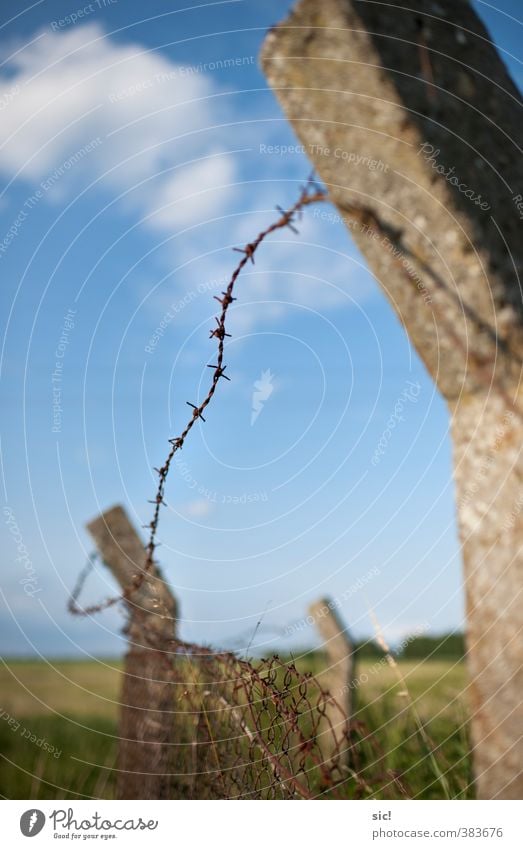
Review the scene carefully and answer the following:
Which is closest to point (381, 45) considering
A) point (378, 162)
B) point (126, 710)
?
point (378, 162)

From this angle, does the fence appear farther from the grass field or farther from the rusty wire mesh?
the grass field

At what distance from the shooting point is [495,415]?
2.02 meters

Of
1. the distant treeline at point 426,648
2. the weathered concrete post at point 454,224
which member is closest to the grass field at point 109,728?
the distant treeline at point 426,648

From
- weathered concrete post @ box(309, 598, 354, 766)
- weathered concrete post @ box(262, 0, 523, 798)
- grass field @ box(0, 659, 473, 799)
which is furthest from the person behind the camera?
weathered concrete post @ box(309, 598, 354, 766)

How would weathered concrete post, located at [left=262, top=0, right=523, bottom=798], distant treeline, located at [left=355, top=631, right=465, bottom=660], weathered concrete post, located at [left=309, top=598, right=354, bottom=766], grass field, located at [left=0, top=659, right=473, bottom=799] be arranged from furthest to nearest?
1. distant treeline, located at [left=355, top=631, right=465, bottom=660]
2. weathered concrete post, located at [left=309, top=598, right=354, bottom=766]
3. grass field, located at [left=0, top=659, right=473, bottom=799]
4. weathered concrete post, located at [left=262, top=0, right=523, bottom=798]

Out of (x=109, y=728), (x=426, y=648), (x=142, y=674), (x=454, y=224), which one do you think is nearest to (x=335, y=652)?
(x=142, y=674)

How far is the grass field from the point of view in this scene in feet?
11.7

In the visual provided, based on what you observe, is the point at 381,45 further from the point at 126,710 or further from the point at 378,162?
the point at 126,710

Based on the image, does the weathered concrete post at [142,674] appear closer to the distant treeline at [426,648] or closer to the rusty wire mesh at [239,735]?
the rusty wire mesh at [239,735]

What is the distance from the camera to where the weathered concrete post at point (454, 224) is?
197 centimetres

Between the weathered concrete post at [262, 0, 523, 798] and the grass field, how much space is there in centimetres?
55
